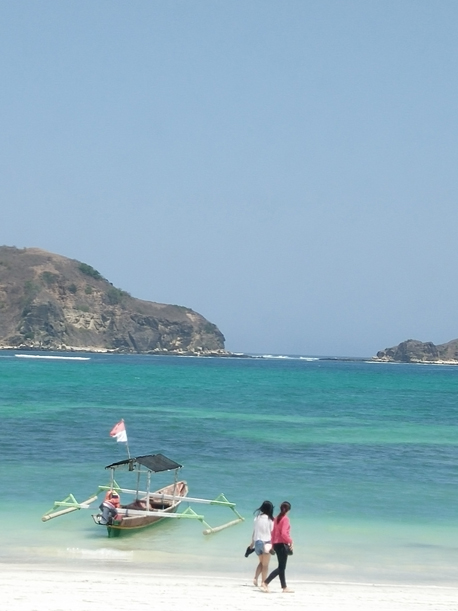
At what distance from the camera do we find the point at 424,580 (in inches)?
672

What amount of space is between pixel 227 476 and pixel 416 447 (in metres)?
12.6

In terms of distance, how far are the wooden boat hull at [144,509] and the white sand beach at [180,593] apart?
318 centimetres

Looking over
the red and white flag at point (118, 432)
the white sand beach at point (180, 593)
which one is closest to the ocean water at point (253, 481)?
the white sand beach at point (180, 593)

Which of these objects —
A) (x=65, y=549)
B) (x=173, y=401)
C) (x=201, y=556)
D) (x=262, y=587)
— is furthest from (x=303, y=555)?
(x=173, y=401)

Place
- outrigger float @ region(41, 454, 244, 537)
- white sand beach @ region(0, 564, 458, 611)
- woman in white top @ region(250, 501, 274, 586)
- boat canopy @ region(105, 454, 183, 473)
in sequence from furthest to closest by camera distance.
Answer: boat canopy @ region(105, 454, 183, 473), outrigger float @ region(41, 454, 244, 537), woman in white top @ region(250, 501, 274, 586), white sand beach @ region(0, 564, 458, 611)

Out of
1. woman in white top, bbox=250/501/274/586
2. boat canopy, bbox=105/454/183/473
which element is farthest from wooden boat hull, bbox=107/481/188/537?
woman in white top, bbox=250/501/274/586

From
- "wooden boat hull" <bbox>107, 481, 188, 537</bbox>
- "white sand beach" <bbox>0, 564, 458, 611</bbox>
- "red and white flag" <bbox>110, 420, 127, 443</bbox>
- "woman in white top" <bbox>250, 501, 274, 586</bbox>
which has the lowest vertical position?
"white sand beach" <bbox>0, 564, 458, 611</bbox>

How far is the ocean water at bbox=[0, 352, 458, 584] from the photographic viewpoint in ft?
60.7

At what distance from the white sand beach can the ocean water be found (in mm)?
1131

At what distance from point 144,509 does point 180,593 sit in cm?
705

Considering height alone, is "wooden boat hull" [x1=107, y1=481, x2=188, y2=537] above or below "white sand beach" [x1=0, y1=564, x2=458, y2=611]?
above

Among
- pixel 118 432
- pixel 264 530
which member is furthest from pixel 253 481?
pixel 264 530

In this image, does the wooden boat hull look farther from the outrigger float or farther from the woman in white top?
the woman in white top

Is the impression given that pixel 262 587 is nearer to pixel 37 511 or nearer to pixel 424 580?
pixel 424 580
